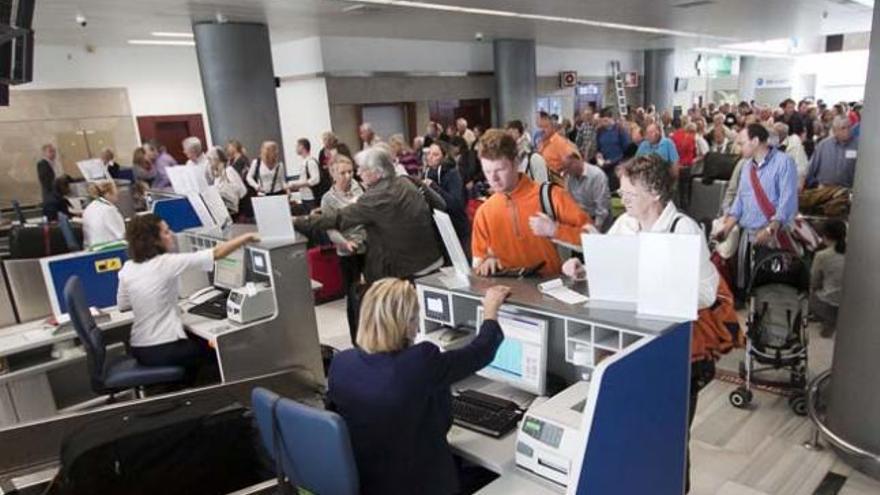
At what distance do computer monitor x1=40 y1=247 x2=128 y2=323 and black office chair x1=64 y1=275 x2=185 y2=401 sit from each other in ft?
1.71

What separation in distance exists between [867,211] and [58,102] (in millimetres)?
11818

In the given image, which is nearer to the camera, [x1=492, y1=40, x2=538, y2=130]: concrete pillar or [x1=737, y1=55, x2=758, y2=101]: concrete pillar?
[x1=492, y1=40, x2=538, y2=130]: concrete pillar

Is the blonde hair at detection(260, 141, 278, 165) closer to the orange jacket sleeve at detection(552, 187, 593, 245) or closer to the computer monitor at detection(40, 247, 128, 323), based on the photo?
the computer monitor at detection(40, 247, 128, 323)

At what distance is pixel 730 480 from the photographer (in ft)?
9.44

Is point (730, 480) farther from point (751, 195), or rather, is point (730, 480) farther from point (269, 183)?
point (269, 183)

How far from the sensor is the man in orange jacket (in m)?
2.54

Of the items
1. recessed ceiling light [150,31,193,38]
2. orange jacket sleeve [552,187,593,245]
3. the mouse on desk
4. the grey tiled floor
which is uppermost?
→ recessed ceiling light [150,31,193,38]

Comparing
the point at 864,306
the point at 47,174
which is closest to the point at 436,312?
the point at 864,306

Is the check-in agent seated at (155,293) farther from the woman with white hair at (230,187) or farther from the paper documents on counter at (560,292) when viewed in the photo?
the woman with white hair at (230,187)

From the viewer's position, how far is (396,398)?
1.72 metres

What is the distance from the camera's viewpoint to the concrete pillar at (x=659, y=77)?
1708cm

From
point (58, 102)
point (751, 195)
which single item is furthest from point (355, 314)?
point (58, 102)

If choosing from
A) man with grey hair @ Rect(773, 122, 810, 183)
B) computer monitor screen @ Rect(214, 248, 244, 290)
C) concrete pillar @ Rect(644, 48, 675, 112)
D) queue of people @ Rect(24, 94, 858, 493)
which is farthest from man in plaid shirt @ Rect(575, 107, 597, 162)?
concrete pillar @ Rect(644, 48, 675, 112)

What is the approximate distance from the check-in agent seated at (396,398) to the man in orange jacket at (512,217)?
73 centimetres
